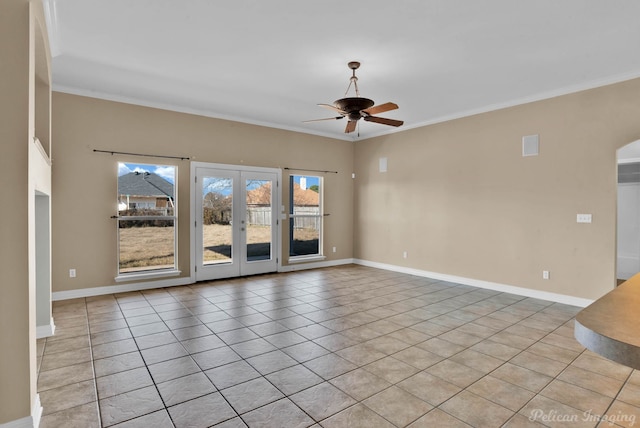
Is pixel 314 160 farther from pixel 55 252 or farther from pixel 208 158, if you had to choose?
pixel 55 252

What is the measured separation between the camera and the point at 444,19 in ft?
10.1

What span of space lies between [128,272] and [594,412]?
581 cm

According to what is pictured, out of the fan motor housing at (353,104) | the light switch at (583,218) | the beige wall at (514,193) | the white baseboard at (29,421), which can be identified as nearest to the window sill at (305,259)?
the beige wall at (514,193)

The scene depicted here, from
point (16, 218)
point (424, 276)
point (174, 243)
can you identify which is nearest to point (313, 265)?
point (424, 276)

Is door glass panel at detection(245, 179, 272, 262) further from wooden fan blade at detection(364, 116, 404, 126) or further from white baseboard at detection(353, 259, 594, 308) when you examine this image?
wooden fan blade at detection(364, 116, 404, 126)

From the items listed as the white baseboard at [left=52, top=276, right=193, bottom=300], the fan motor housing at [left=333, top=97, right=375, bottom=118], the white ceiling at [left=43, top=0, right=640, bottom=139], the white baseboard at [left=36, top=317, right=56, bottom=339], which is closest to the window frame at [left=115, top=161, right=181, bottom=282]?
the white baseboard at [left=52, top=276, right=193, bottom=300]

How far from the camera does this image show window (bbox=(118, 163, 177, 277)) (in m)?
5.41

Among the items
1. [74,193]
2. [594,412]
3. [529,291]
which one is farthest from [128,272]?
[529,291]

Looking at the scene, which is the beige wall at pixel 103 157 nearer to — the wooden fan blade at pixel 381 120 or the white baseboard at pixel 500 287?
the wooden fan blade at pixel 381 120

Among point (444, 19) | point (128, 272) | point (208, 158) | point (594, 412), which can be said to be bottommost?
point (594, 412)

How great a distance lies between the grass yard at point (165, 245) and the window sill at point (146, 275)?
11 centimetres

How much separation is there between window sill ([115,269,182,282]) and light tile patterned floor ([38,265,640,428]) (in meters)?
0.49

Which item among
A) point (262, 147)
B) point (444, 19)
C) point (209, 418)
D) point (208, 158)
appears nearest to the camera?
point (209, 418)

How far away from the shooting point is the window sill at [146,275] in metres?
5.33
